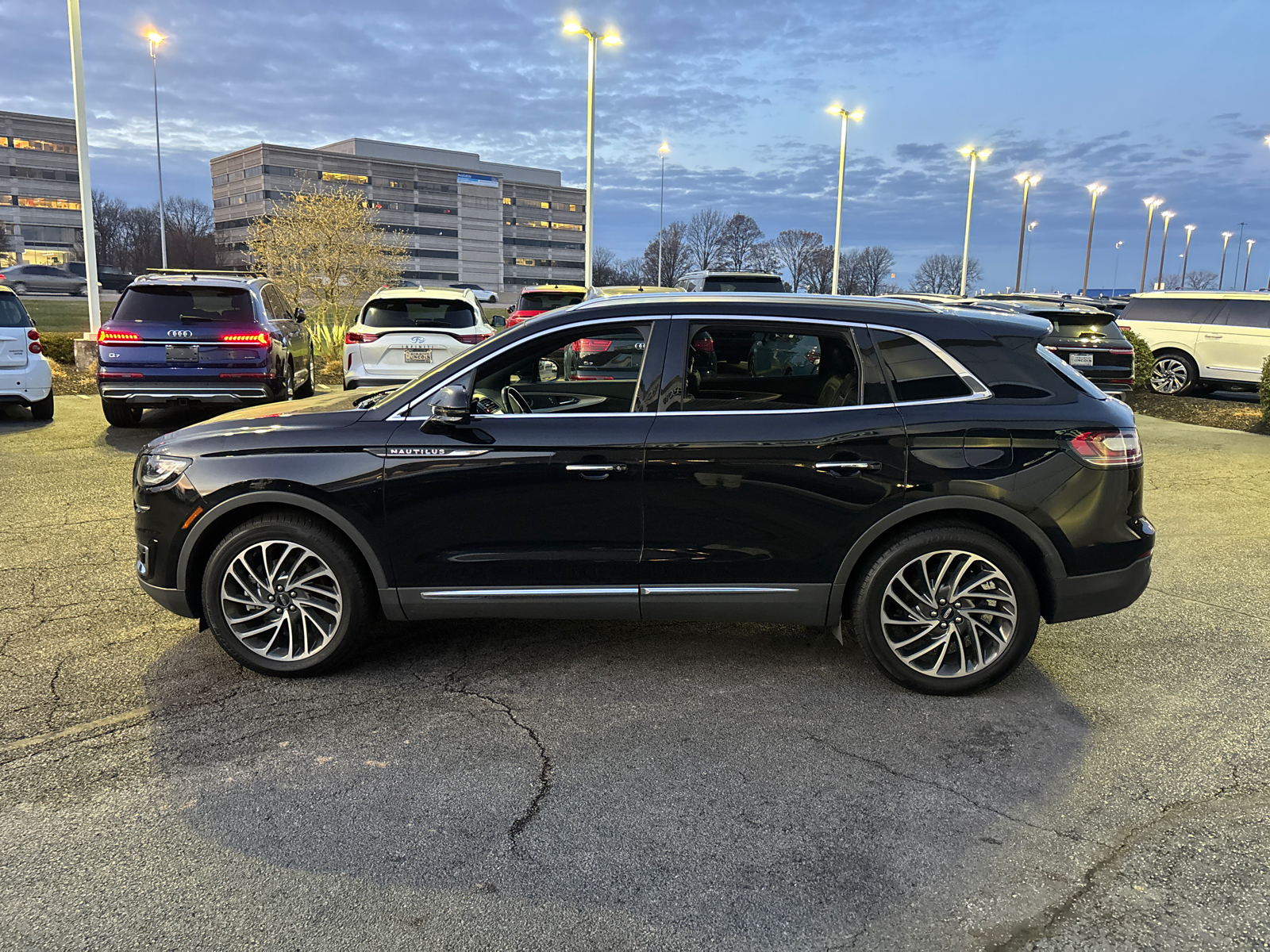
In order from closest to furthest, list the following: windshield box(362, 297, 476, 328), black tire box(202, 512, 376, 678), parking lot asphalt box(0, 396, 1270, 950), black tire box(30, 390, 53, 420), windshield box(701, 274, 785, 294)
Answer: parking lot asphalt box(0, 396, 1270, 950), black tire box(202, 512, 376, 678), windshield box(362, 297, 476, 328), black tire box(30, 390, 53, 420), windshield box(701, 274, 785, 294)

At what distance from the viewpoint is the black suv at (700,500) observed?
4.11 metres

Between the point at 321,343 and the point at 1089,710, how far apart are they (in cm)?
2037

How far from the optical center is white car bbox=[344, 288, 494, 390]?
464 inches

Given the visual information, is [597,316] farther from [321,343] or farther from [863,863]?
[321,343]

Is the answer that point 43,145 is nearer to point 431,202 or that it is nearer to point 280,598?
point 431,202

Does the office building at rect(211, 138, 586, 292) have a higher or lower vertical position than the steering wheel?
higher

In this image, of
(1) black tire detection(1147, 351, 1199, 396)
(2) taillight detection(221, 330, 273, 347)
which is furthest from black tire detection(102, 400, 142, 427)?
(1) black tire detection(1147, 351, 1199, 396)

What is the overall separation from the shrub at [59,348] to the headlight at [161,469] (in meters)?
15.9

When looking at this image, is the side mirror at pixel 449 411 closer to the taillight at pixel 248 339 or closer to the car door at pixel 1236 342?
the taillight at pixel 248 339

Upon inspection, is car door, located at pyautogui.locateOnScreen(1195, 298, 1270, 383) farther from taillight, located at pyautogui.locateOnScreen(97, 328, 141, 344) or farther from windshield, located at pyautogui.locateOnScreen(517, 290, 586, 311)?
taillight, located at pyautogui.locateOnScreen(97, 328, 141, 344)

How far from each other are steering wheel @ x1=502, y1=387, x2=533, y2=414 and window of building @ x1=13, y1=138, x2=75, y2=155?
13349cm

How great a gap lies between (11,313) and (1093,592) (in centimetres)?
1281

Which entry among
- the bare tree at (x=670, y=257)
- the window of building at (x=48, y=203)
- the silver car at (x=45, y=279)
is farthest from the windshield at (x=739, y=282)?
the window of building at (x=48, y=203)

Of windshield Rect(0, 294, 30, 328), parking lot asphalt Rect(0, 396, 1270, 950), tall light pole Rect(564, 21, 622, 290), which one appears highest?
tall light pole Rect(564, 21, 622, 290)
